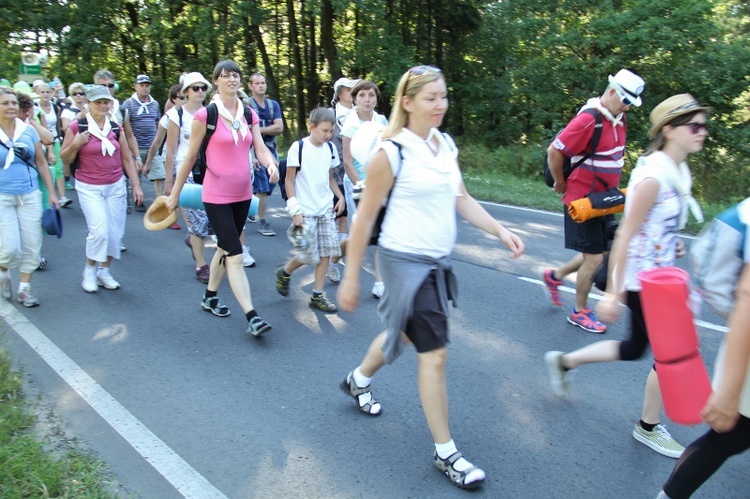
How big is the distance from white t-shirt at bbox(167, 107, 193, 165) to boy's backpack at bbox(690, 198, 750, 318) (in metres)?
5.28

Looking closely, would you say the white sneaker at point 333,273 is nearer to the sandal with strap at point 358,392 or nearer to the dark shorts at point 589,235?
the dark shorts at point 589,235

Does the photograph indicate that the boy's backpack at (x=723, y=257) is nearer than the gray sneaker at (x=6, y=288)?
Yes

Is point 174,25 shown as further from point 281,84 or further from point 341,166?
point 341,166

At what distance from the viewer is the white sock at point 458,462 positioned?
324 centimetres

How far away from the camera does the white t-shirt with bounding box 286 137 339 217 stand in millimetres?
5727

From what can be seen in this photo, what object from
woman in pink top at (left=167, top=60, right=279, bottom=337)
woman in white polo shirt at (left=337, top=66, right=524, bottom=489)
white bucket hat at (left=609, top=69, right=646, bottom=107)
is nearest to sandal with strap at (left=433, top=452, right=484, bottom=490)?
woman in white polo shirt at (left=337, top=66, right=524, bottom=489)

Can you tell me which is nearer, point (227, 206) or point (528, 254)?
point (227, 206)

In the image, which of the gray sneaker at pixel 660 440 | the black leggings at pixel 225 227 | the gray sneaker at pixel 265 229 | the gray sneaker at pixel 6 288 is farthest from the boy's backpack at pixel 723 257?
the gray sneaker at pixel 265 229

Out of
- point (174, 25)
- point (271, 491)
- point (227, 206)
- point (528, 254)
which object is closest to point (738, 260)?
point (271, 491)

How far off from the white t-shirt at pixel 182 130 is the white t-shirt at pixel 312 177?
155 centimetres

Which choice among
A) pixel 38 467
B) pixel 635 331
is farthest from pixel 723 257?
pixel 38 467

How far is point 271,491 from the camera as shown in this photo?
3.26 m

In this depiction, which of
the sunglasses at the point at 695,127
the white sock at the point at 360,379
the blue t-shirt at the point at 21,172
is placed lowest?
the white sock at the point at 360,379

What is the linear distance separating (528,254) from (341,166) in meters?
2.40
